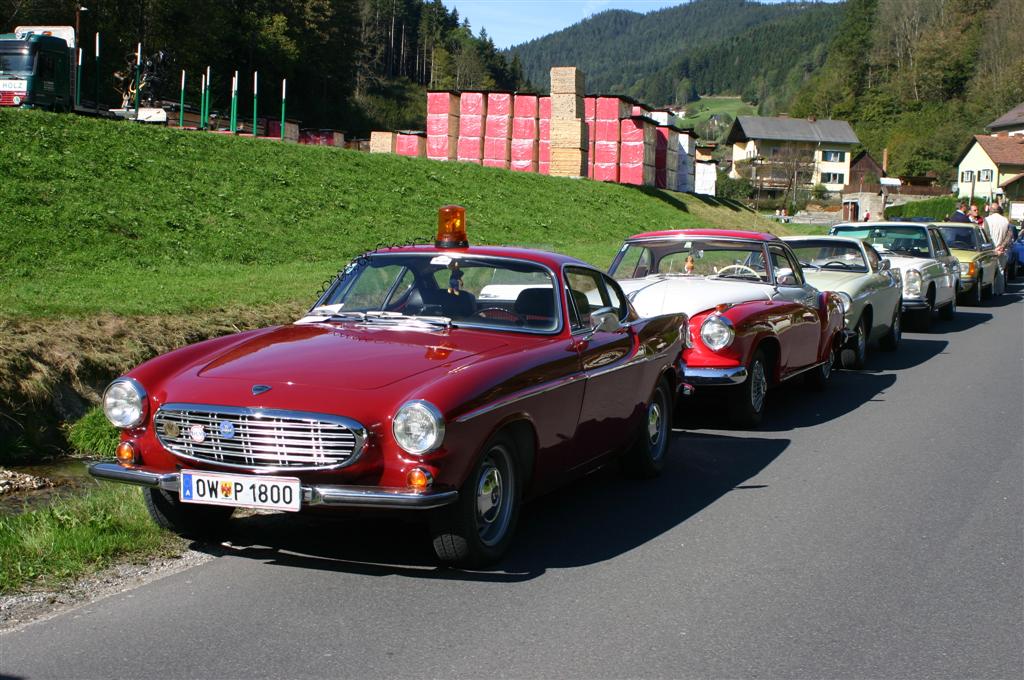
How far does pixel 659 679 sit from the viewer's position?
4.11 m

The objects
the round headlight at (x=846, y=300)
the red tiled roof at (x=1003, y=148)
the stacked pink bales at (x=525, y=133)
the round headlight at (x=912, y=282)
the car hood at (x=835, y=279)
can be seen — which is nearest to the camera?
the round headlight at (x=846, y=300)

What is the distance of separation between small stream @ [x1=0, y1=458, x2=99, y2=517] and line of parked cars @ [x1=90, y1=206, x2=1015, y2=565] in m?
1.37

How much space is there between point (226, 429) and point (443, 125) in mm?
32146

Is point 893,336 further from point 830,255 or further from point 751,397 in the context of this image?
point 751,397

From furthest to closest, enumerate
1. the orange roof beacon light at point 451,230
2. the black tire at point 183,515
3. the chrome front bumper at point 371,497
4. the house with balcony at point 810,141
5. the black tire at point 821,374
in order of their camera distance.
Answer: the house with balcony at point 810,141
the black tire at point 821,374
the orange roof beacon light at point 451,230
the black tire at point 183,515
the chrome front bumper at point 371,497

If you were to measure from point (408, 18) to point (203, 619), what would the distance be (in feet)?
521

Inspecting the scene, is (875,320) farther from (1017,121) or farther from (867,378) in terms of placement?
(1017,121)

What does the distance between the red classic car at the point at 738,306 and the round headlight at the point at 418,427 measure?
14.7 ft

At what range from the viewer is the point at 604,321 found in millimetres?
6559

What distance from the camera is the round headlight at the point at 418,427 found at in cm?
491

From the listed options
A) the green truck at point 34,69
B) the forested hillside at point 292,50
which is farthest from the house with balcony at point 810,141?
the green truck at point 34,69

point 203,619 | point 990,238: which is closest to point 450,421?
point 203,619

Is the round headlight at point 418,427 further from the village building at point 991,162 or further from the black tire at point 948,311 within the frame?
the village building at point 991,162

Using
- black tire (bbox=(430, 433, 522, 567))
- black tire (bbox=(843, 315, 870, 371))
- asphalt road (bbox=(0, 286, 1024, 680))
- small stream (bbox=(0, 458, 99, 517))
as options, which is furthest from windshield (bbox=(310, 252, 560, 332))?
black tire (bbox=(843, 315, 870, 371))
